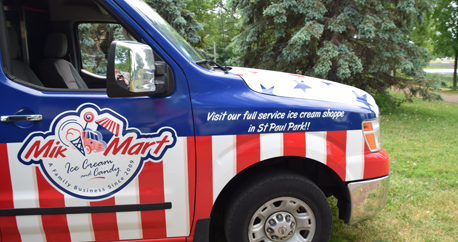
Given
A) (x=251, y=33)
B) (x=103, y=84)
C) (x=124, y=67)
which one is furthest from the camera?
(x=251, y=33)

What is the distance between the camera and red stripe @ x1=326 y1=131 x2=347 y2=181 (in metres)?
2.22

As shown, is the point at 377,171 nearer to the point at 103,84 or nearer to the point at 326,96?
the point at 326,96

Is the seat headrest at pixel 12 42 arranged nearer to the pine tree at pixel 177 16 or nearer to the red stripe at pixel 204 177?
the red stripe at pixel 204 177

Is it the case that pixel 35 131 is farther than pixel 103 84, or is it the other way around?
pixel 103 84

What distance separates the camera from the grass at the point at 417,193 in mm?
3076

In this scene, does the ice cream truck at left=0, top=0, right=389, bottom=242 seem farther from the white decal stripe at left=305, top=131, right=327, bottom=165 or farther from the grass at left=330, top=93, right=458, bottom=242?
the grass at left=330, top=93, right=458, bottom=242

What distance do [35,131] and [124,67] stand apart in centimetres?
69

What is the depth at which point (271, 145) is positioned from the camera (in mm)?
2127

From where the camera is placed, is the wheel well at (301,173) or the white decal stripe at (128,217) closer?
the white decal stripe at (128,217)

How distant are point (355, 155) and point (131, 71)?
1.68 meters

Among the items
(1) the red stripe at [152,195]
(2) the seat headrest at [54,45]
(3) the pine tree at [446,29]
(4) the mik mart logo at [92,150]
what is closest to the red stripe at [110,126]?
(4) the mik mart logo at [92,150]

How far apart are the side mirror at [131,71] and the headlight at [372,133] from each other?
152 centimetres

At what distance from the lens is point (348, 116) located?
225 centimetres

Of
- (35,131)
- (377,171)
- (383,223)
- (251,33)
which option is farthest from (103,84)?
(251,33)
